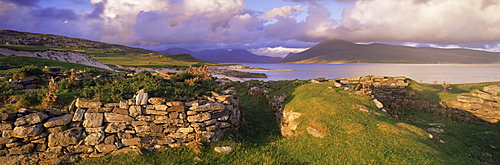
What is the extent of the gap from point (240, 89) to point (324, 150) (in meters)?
17.0

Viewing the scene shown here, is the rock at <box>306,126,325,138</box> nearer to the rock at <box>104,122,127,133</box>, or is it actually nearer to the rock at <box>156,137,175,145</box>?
the rock at <box>156,137,175,145</box>

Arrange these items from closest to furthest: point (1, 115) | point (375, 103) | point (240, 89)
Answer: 1. point (1, 115)
2. point (375, 103)
3. point (240, 89)

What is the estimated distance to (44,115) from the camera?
7.45m

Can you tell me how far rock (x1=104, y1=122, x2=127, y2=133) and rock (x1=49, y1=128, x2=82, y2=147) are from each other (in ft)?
2.91

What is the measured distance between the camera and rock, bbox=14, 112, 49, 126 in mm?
7043

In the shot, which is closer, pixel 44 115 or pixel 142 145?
pixel 44 115

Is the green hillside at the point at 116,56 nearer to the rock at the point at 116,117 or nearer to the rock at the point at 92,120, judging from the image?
the rock at the point at 92,120

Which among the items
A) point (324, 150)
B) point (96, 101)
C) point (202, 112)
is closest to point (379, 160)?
point (324, 150)

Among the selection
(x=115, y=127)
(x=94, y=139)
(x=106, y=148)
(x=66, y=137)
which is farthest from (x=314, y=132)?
(x=66, y=137)

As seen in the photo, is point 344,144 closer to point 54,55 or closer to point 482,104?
point 482,104

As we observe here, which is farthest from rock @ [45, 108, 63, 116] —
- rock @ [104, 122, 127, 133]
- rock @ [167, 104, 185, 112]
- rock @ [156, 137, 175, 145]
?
rock @ [167, 104, 185, 112]

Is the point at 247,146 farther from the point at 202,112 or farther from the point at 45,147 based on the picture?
the point at 45,147

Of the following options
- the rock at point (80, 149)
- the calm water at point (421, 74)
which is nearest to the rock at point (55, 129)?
the rock at point (80, 149)

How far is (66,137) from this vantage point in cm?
756
